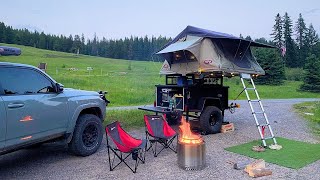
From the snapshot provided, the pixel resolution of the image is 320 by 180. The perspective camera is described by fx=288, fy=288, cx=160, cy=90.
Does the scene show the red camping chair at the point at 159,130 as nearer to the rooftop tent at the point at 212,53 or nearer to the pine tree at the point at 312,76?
the rooftop tent at the point at 212,53

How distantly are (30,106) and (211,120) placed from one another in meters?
5.77

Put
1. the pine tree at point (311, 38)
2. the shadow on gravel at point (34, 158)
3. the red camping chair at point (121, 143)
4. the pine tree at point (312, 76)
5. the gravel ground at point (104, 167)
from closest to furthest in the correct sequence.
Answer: the gravel ground at point (104, 167), the red camping chair at point (121, 143), the shadow on gravel at point (34, 158), the pine tree at point (312, 76), the pine tree at point (311, 38)

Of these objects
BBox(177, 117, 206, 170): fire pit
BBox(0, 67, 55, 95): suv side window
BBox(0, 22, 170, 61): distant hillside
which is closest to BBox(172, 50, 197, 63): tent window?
BBox(177, 117, 206, 170): fire pit

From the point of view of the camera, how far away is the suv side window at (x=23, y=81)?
15.9 feet

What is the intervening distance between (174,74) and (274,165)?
4924mm

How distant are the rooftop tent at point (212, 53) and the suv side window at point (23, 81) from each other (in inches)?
172

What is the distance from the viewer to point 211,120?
9227 mm

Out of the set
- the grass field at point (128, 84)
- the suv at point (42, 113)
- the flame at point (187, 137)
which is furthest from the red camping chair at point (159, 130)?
the grass field at point (128, 84)

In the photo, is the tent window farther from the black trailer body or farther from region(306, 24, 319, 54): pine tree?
region(306, 24, 319, 54): pine tree

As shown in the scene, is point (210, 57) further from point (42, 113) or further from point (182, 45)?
point (42, 113)

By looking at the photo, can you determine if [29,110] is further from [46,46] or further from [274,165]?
[46,46]

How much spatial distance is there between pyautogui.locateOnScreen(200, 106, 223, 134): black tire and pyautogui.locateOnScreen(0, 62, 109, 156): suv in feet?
10.9

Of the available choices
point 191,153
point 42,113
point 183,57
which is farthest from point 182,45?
point 42,113

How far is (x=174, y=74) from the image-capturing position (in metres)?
9.93
